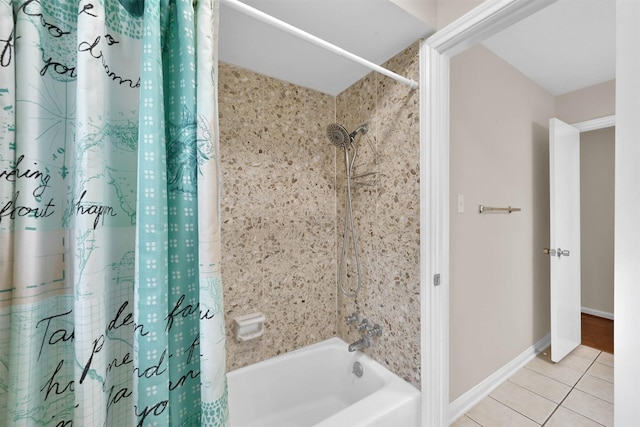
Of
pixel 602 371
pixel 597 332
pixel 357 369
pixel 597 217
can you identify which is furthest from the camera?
pixel 597 217

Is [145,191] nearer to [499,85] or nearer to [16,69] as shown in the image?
[16,69]

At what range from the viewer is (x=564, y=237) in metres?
2.31

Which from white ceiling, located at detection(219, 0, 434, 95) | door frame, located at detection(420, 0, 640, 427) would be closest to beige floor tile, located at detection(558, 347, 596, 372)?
door frame, located at detection(420, 0, 640, 427)

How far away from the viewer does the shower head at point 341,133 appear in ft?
5.38

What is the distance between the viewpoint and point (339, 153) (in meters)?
1.94

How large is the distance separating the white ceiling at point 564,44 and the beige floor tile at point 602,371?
Answer: 2508 mm

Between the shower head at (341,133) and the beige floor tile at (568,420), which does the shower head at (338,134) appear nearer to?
the shower head at (341,133)

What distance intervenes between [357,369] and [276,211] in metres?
1.10

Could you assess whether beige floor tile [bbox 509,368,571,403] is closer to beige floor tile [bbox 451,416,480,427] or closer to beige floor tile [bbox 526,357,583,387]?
beige floor tile [bbox 526,357,583,387]

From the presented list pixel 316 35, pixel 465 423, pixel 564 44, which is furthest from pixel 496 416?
pixel 564 44

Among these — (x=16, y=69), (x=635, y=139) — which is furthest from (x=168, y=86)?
(x=635, y=139)

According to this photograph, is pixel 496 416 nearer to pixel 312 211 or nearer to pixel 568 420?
pixel 568 420

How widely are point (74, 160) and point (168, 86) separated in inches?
12.8

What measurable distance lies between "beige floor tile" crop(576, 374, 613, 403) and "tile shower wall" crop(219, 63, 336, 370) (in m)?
1.85
